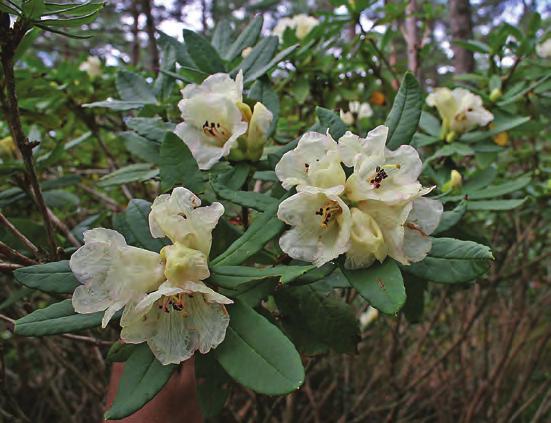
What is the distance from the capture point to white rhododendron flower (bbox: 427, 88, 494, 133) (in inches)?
56.4

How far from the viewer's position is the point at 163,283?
2.44ft

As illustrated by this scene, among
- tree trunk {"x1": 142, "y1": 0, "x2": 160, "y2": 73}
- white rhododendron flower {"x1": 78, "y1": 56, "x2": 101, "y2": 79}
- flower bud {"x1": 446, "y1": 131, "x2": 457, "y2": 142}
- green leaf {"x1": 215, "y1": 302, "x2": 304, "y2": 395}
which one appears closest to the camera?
green leaf {"x1": 215, "y1": 302, "x2": 304, "y2": 395}

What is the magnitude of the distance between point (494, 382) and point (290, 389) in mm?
2171

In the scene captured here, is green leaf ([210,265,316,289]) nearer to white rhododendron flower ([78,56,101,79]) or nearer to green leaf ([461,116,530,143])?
green leaf ([461,116,530,143])

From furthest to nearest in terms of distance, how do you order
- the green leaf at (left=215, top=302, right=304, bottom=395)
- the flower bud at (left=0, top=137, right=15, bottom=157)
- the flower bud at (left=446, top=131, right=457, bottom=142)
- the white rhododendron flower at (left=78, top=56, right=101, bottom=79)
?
1. the white rhododendron flower at (left=78, top=56, right=101, bottom=79)
2. the flower bud at (left=0, top=137, right=15, bottom=157)
3. the flower bud at (left=446, top=131, right=457, bottom=142)
4. the green leaf at (left=215, top=302, right=304, bottom=395)

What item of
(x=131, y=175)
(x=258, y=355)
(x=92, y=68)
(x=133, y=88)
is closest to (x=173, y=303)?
(x=258, y=355)

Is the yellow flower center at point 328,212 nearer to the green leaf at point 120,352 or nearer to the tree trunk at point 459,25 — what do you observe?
the green leaf at point 120,352

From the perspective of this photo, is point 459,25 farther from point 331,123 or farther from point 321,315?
point 321,315

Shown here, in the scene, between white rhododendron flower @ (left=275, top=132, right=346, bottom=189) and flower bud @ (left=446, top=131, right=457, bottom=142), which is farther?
flower bud @ (left=446, top=131, right=457, bottom=142)

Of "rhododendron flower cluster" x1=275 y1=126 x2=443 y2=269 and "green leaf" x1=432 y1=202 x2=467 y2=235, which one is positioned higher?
"rhododendron flower cluster" x1=275 y1=126 x2=443 y2=269

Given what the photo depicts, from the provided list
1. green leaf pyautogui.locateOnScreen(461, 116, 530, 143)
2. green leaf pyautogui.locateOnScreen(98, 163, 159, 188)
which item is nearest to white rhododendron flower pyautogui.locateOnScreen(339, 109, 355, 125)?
green leaf pyautogui.locateOnScreen(461, 116, 530, 143)

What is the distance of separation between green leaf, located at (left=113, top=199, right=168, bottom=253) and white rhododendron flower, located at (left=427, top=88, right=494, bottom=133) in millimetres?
912

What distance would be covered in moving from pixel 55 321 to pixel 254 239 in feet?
1.07

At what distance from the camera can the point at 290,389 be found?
658 mm
